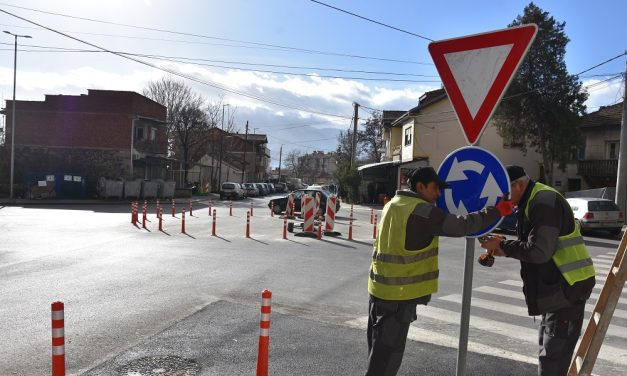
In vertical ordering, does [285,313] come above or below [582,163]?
below

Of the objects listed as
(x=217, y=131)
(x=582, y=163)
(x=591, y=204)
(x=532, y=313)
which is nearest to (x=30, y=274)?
(x=532, y=313)

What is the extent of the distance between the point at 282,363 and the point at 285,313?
6.44 ft

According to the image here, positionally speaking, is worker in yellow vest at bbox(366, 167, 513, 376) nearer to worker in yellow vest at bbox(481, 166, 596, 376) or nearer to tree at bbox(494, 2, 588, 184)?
worker in yellow vest at bbox(481, 166, 596, 376)

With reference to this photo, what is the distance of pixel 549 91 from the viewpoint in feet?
96.4

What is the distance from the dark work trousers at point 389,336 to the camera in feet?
11.5

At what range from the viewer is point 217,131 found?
239 feet

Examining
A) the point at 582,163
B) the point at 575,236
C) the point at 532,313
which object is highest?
the point at 582,163

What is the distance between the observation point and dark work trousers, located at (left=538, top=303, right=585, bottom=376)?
11.1 feet

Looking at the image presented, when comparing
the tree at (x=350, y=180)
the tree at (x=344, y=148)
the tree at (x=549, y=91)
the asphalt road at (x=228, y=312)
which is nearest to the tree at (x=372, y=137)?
the tree at (x=344, y=148)

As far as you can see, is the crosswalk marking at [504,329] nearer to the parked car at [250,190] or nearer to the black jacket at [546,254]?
the black jacket at [546,254]

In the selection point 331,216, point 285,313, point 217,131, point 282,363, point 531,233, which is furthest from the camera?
point 217,131

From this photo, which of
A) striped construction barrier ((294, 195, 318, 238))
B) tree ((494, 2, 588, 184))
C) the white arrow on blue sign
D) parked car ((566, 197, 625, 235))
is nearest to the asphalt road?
the white arrow on blue sign

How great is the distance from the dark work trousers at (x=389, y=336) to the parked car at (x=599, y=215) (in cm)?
1890

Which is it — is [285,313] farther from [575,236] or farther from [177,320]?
[575,236]
